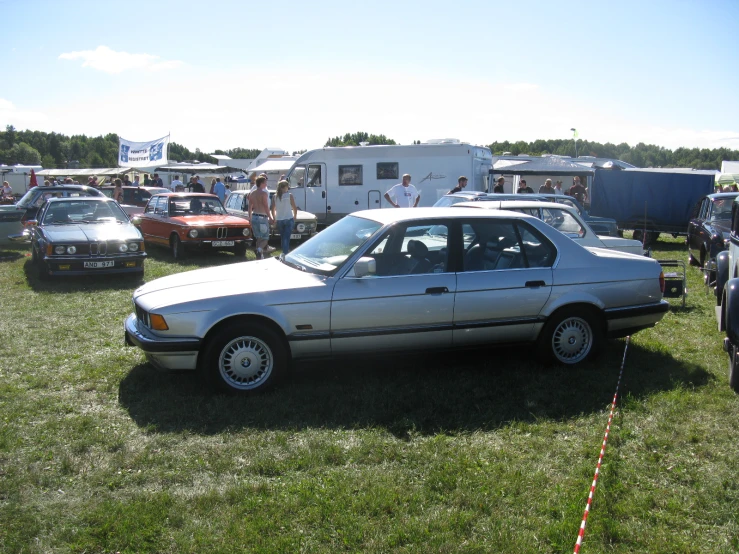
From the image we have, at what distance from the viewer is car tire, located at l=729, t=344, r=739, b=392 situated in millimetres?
5279

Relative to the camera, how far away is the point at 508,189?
2991cm

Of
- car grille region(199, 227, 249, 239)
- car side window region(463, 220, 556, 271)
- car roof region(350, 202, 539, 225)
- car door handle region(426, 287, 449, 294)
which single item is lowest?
car door handle region(426, 287, 449, 294)

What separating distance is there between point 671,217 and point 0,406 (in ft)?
59.3

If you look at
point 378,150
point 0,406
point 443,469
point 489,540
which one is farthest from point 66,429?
point 378,150

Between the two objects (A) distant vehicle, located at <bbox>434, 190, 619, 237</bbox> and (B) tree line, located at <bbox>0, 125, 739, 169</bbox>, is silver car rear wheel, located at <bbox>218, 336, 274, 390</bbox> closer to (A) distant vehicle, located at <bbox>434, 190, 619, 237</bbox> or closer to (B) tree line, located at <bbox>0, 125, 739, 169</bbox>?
(A) distant vehicle, located at <bbox>434, 190, 619, 237</bbox>

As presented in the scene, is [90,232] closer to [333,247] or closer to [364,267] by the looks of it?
[333,247]

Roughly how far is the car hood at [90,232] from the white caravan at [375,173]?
8.69 meters

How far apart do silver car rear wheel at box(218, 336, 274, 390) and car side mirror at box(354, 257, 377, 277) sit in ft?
3.17

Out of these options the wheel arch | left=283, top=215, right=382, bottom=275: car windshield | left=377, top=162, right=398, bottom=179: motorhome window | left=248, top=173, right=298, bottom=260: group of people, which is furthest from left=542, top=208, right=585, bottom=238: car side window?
left=377, top=162, right=398, bottom=179: motorhome window

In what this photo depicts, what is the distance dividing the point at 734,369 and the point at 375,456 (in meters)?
3.30

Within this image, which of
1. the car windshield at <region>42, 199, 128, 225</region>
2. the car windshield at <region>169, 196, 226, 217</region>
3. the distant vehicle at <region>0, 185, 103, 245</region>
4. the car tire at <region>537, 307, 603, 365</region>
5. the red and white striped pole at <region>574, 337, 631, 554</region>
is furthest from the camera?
the car windshield at <region>169, 196, 226, 217</region>

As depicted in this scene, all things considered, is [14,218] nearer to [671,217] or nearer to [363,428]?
[363,428]

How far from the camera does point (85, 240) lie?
425 inches

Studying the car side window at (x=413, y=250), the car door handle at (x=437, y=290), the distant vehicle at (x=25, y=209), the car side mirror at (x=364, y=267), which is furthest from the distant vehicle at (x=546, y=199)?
the distant vehicle at (x=25, y=209)
